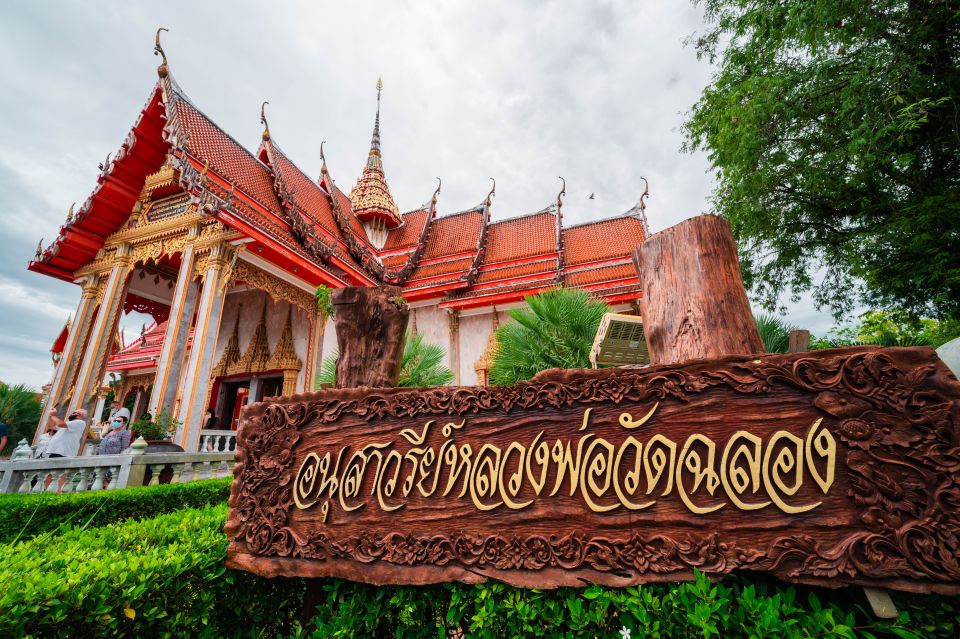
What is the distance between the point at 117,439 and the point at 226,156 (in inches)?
224

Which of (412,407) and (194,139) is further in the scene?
(194,139)

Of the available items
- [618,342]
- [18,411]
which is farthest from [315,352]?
[18,411]

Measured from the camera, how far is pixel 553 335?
5.04 m

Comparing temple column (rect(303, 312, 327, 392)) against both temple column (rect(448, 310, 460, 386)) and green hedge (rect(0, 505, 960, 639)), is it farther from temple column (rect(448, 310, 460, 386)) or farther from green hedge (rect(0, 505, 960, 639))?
green hedge (rect(0, 505, 960, 639))

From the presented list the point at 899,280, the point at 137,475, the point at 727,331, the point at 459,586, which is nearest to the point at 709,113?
the point at 899,280

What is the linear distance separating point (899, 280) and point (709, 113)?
411cm

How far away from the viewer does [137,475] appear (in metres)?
4.27

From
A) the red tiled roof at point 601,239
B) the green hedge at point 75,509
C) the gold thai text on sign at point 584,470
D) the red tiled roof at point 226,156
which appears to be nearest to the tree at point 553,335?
the gold thai text on sign at point 584,470

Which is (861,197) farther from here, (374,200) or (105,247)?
(105,247)

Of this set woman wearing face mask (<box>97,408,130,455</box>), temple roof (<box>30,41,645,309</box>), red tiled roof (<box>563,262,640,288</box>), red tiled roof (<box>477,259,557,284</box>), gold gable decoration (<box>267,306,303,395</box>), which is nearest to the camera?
woman wearing face mask (<box>97,408,130,455</box>)

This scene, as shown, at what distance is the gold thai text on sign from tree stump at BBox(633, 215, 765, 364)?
54cm

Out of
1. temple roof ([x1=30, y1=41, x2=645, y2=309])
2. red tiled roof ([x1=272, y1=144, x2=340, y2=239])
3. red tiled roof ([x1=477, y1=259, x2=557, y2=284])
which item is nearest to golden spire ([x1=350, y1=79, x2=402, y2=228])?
temple roof ([x1=30, y1=41, x2=645, y2=309])

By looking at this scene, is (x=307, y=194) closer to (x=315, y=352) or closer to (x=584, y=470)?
(x=315, y=352)

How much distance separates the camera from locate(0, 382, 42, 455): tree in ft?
45.1
